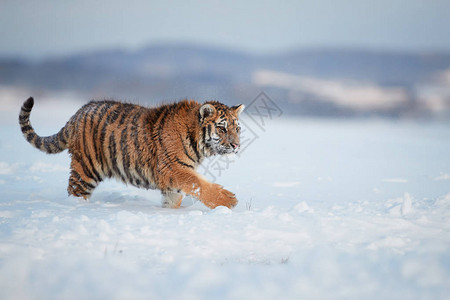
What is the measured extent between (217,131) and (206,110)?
24 cm

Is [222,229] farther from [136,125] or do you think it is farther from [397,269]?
[136,125]

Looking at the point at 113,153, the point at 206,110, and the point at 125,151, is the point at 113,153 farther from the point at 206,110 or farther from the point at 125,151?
the point at 206,110

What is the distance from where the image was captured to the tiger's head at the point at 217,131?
4371 millimetres

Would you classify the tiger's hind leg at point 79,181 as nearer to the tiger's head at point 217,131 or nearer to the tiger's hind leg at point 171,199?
the tiger's hind leg at point 171,199

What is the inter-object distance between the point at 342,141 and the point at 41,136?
8.44 metres

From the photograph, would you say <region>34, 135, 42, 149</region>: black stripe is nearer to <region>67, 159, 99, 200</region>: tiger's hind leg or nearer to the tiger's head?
<region>67, 159, 99, 200</region>: tiger's hind leg

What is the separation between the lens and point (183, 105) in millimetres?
4543

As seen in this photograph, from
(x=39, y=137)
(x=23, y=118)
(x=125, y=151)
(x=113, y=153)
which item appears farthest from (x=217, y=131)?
(x=23, y=118)

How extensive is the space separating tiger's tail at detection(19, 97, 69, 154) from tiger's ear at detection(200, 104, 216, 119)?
1689mm

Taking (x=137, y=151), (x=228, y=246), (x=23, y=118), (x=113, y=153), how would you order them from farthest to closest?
(x=23, y=118)
(x=113, y=153)
(x=137, y=151)
(x=228, y=246)

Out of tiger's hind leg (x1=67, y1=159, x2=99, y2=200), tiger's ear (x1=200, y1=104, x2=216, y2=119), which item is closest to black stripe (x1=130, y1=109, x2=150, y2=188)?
tiger's hind leg (x1=67, y1=159, x2=99, y2=200)

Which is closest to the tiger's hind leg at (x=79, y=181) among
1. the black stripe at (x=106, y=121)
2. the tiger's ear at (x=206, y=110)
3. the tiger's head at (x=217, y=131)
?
the black stripe at (x=106, y=121)

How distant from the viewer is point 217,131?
439 cm

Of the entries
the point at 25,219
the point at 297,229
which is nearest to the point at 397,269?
the point at 297,229
